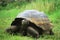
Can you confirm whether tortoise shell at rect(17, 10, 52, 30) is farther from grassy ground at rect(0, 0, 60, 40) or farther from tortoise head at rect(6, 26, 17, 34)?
tortoise head at rect(6, 26, 17, 34)

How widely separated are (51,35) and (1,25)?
1.99 m

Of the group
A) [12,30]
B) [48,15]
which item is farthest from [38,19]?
[48,15]

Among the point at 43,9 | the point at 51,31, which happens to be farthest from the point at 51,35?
the point at 43,9

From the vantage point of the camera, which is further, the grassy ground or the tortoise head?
the tortoise head

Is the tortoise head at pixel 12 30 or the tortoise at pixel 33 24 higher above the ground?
the tortoise at pixel 33 24

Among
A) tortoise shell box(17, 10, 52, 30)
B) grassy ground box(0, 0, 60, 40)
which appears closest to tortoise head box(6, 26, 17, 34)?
grassy ground box(0, 0, 60, 40)

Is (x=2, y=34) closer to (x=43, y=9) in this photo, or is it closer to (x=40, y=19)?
(x=40, y=19)

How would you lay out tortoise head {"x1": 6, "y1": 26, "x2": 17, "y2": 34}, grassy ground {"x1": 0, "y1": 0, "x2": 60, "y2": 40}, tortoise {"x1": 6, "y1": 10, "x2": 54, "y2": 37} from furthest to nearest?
tortoise head {"x1": 6, "y1": 26, "x2": 17, "y2": 34}
tortoise {"x1": 6, "y1": 10, "x2": 54, "y2": 37}
grassy ground {"x1": 0, "y1": 0, "x2": 60, "y2": 40}

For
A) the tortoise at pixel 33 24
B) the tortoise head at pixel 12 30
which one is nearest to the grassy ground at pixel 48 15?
the tortoise head at pixel 12 30

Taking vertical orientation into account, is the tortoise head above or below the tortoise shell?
below

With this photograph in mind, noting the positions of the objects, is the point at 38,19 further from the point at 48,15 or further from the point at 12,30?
the point at 48,15

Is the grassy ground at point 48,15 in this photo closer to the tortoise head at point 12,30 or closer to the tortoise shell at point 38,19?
the tortoise head at point 12,30

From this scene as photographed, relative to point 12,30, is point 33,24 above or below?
above

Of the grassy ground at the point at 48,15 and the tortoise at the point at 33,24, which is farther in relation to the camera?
the tortoise at the point at 33,24
